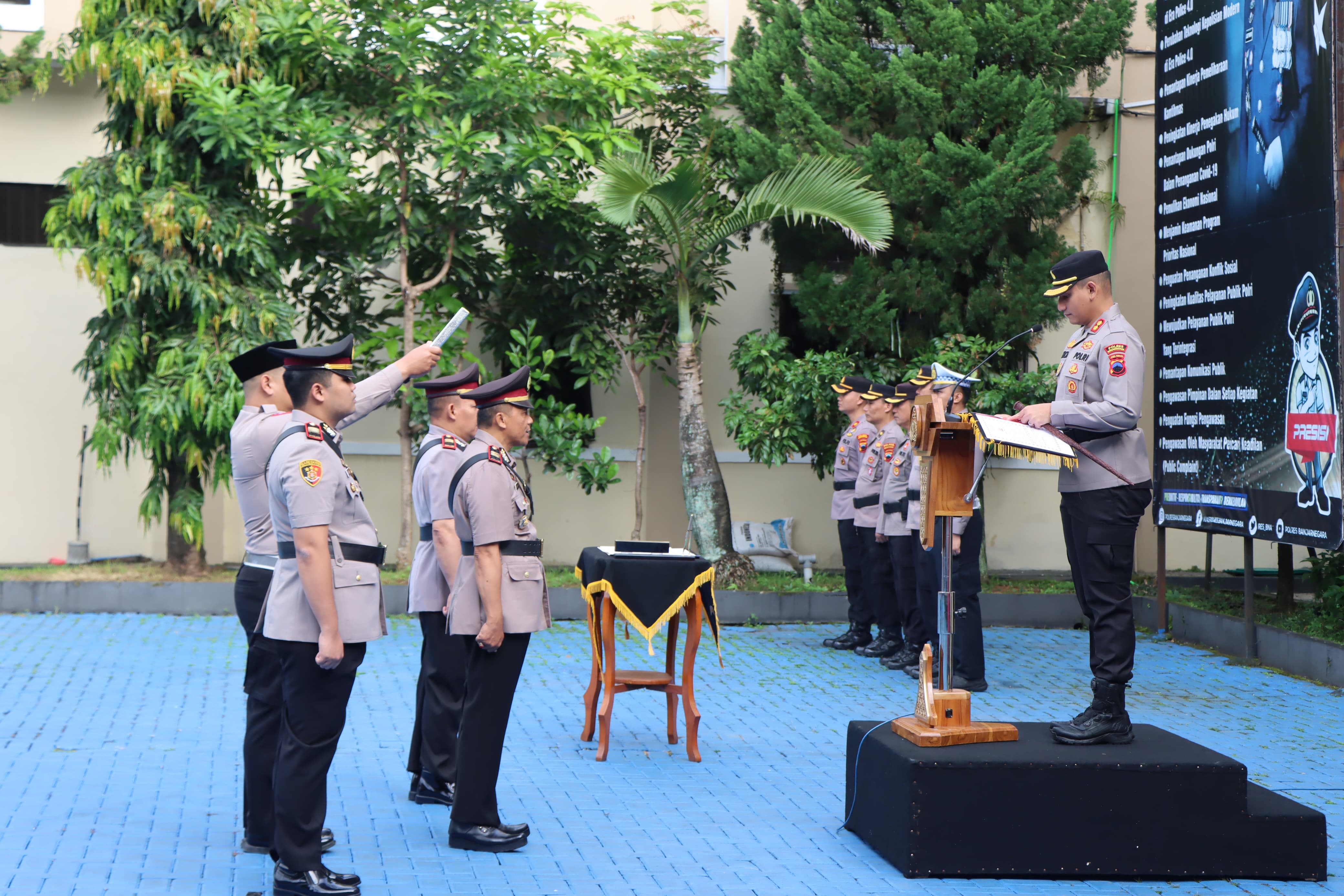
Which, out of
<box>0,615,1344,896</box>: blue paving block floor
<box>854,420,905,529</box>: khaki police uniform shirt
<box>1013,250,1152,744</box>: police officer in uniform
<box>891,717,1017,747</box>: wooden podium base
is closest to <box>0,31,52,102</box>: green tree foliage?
<box>0,615,1344,896</box>: blue paving block floor

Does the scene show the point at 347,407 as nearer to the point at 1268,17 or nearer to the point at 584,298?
the point at 1268,17

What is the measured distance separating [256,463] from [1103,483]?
324 cm

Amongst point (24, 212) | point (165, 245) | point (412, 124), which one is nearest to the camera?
point (165, 245)

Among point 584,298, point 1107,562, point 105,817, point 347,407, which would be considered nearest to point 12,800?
point 105,817

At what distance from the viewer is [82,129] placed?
1255 cm

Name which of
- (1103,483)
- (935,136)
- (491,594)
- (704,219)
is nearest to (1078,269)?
(1103,483)

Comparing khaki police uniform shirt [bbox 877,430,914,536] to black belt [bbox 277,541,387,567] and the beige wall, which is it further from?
black belt [bbox 277,541,387,567]

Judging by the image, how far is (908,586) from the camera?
27.8ft

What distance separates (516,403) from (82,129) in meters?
9.80

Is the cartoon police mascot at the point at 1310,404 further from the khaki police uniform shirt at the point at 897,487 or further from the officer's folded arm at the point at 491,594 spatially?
the officer's folded arm at the point at 491,594

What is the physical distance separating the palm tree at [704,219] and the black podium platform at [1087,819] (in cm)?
671

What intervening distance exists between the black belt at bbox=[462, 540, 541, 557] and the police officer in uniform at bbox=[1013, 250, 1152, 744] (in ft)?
6.27

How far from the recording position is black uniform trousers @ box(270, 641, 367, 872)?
4.12 m

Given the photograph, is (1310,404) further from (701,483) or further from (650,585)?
(701,483)
